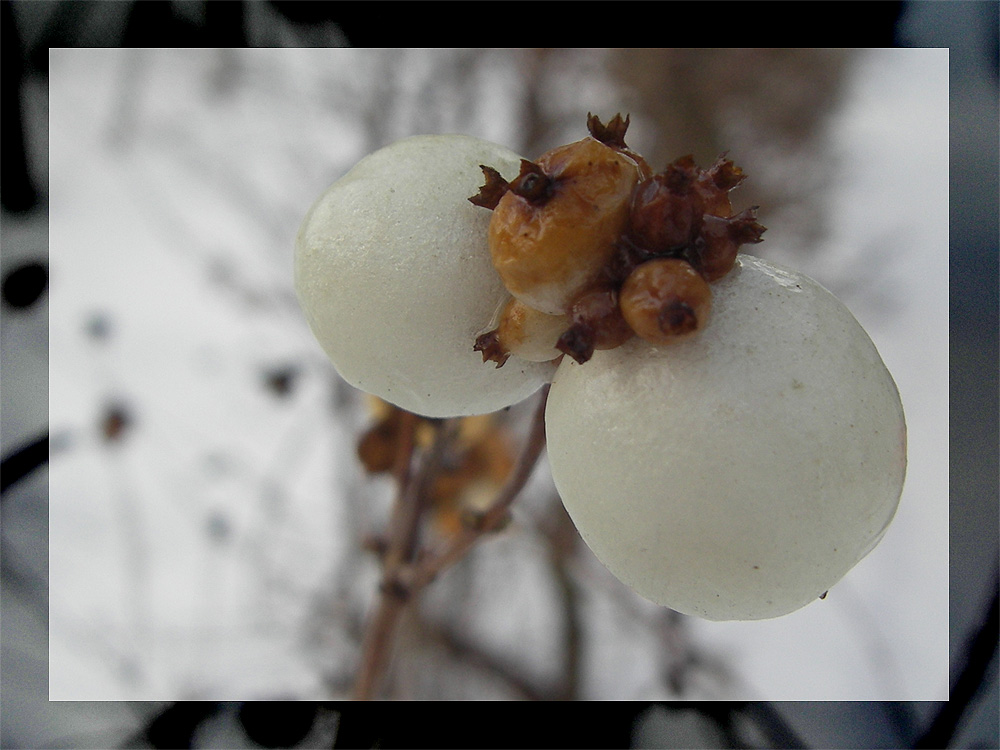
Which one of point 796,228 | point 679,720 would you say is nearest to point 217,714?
point 679,720

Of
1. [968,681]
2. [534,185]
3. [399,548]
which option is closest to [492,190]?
[534,185]

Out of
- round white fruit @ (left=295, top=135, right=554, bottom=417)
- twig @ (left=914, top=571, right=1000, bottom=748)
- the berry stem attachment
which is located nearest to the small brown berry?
round white fruit @ (left=295, top=135, right=554, bottom=417)

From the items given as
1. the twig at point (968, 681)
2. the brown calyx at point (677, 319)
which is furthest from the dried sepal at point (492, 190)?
the twig at point (968, 681)

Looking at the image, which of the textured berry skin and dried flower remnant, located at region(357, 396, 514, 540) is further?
dried flower remnant, located at region(357, 396, 514, 540)

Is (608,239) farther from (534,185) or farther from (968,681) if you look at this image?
A: (968,681)

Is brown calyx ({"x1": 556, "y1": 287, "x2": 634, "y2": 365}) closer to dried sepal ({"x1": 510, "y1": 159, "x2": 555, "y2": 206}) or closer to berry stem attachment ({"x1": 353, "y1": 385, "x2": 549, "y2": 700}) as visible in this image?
dried sepal ({"x1": 510, "y1": 159, "x2": 555, "y2": 206})

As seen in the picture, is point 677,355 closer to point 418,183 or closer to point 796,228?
point 418,183

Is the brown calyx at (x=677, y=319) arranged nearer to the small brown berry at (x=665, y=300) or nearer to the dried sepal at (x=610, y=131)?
the small brown berry at (x=665, y=300)
